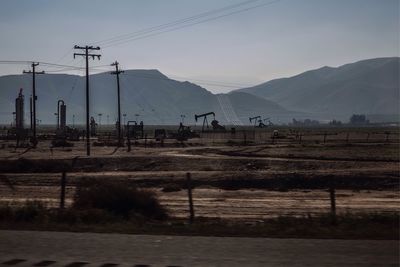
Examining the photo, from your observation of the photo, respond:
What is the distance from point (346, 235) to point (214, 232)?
102 inches

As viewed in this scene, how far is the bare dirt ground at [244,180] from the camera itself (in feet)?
71.9

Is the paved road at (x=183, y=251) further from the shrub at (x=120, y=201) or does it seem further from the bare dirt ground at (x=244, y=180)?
the bare dirt ground at (x=244, y=180)

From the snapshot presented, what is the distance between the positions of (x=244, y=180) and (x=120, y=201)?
14.8 m

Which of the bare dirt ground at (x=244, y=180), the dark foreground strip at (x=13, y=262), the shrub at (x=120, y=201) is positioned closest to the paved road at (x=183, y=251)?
the dark foreground strip at (x=13, y=262)

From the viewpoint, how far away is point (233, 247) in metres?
10.1

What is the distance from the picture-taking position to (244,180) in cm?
3122

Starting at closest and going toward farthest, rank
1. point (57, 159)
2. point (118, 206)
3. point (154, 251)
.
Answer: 1. point (154, 251)
2. point (118, 206)
3. point (57, 159)

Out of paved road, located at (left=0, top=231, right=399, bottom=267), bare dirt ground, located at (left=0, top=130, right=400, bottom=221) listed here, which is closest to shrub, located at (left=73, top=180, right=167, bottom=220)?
bare dirt ground, located at (left=0, top=130, right=400, bottom=221)

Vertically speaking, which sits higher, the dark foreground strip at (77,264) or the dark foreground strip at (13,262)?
the dark foreground strip at (13,262)

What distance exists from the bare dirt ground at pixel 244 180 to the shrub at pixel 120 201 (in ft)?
4.38

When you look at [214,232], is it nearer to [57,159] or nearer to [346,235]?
[346,235]

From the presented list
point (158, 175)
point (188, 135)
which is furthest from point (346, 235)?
point (188, 135)

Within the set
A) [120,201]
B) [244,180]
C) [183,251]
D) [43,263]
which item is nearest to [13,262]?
[43,263]

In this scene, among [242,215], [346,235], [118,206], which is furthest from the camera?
[242,215]
